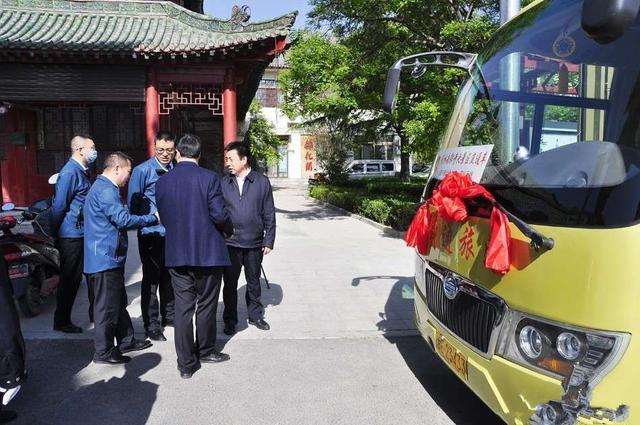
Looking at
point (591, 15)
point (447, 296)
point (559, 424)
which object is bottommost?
point (559, 424)

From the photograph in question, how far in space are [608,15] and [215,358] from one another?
3.58m

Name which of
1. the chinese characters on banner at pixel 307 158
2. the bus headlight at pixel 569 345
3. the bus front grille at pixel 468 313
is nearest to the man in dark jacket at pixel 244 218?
the bus front grille at pixel 468 313

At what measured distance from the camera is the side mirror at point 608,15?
2020mm

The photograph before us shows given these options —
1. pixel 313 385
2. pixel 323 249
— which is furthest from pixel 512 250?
pixel 323 249

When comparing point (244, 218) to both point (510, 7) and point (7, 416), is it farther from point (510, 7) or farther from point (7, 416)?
point (510, 7)

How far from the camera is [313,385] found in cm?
397

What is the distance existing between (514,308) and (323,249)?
7851 millimetres

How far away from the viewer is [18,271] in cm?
512

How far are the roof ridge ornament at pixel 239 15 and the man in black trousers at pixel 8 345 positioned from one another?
10.2 m

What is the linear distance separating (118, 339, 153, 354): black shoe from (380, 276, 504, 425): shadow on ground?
7.05 ft

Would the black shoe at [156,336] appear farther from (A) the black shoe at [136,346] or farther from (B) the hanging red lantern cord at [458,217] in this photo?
(B) the hanging red lantern cord at [458,217]

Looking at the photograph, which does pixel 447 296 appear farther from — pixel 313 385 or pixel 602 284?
pixel 313 385

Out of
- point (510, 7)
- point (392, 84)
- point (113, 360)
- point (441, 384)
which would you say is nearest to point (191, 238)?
point (113, 360)

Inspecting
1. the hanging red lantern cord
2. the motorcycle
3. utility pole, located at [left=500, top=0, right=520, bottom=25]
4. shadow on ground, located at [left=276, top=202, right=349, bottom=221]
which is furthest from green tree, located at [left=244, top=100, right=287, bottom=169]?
the hanging red lantern cord
